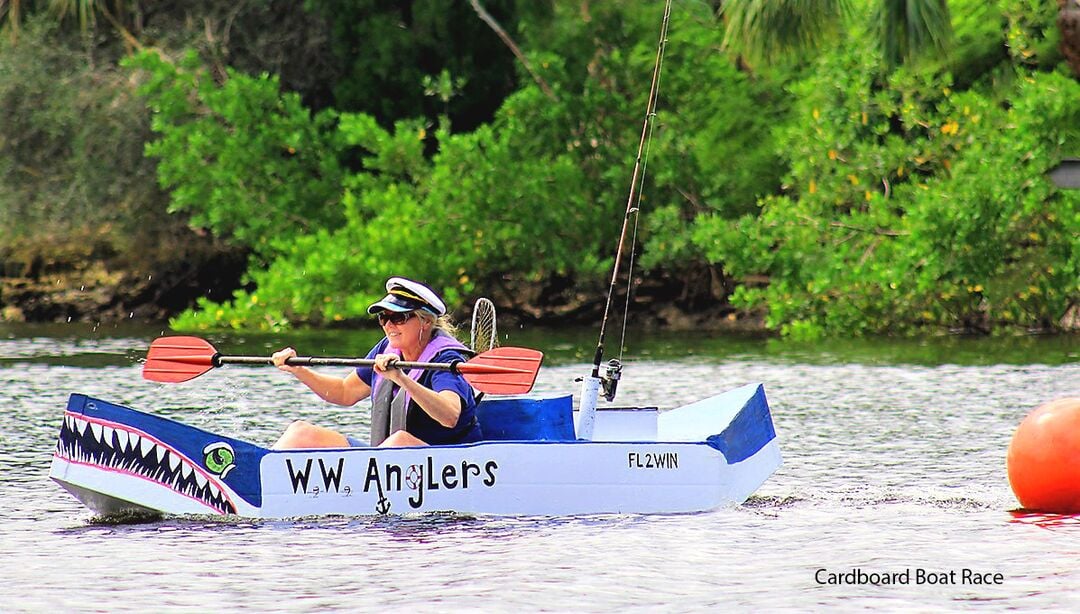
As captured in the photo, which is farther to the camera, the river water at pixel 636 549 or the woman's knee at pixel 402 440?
the woman's knee at pixel 402 440

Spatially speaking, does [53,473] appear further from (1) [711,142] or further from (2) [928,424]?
(1) [711,142]

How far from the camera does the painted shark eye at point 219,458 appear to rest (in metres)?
10.9

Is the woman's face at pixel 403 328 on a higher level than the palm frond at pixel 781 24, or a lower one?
lower

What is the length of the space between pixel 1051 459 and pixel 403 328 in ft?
12.4

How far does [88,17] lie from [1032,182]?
17.5 meters

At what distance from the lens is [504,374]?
11172 millimetres

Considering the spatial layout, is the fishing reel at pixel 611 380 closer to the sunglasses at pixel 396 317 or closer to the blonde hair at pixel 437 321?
the blonde hair at pixel 437 321

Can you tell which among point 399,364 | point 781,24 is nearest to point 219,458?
point 399,364

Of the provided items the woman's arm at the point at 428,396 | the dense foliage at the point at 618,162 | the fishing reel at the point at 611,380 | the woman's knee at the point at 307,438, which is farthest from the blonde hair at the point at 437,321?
the dense foliage at the point at 618,162

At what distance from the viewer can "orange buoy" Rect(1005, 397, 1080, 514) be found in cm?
1096

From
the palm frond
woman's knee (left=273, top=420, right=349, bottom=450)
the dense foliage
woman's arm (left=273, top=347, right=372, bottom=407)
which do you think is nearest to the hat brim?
woman's arm (left=273, top=347, right=372, bottom=407)

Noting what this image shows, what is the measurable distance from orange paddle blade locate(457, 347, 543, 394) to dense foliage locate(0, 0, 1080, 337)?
51.1 feet

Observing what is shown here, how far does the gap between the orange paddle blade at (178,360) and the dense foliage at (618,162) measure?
1576 centimetres

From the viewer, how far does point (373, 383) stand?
11.3 m
